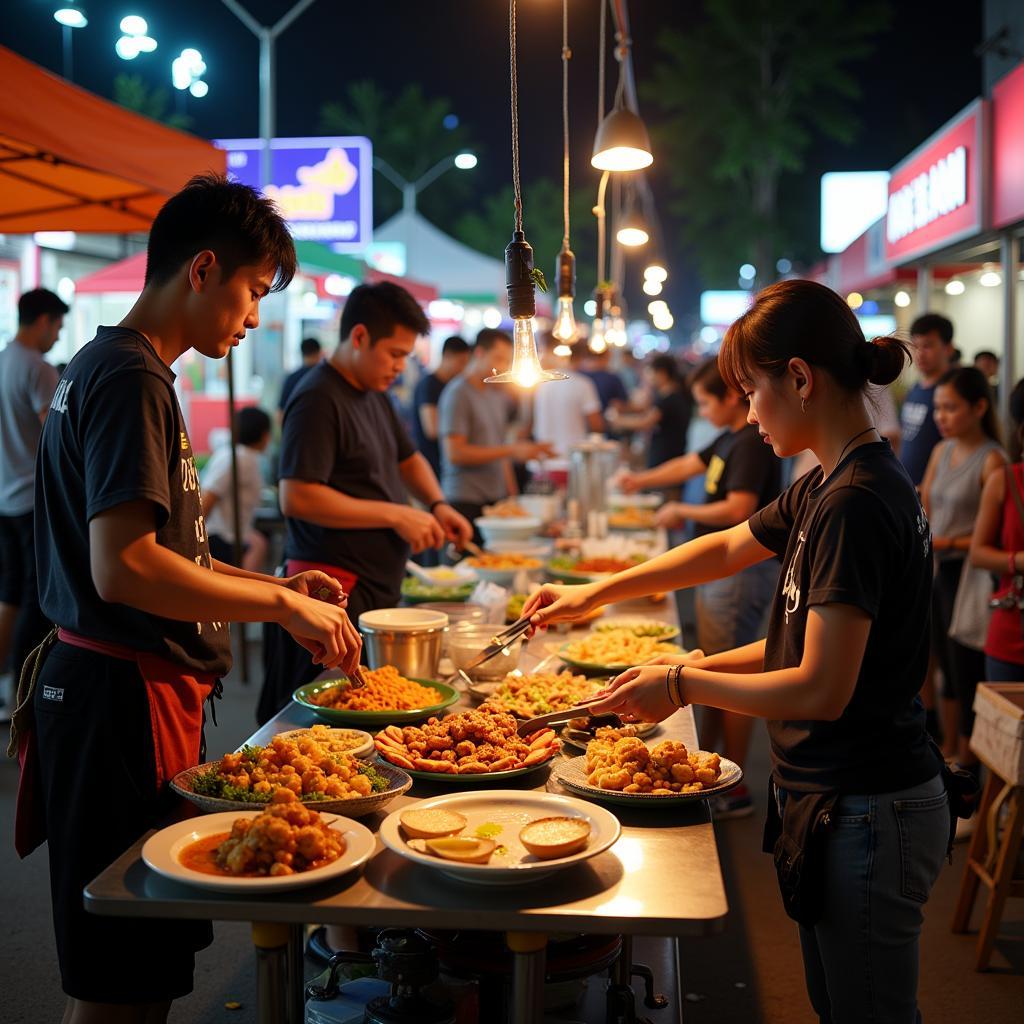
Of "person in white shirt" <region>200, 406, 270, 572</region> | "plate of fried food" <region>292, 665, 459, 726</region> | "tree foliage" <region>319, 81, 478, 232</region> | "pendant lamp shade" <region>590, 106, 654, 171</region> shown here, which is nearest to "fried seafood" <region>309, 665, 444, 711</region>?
"plate of fried food" <region>292, 665, 459, 726</region>

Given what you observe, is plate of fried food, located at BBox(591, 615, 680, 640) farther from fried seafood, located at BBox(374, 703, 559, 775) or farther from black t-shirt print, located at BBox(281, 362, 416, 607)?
fried seafood, located at BBox(374, 703, 559, 775)

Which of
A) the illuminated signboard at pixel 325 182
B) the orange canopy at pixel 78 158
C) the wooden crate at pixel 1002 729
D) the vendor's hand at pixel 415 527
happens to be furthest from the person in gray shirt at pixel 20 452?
the illuminated signboard at pixel 325 182

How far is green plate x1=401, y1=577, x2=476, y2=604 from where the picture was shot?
444 cm

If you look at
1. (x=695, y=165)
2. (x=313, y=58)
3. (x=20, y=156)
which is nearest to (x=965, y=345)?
(x=20, y=156)

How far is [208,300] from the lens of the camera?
7.57 ft

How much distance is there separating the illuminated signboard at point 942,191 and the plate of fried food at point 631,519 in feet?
11.8

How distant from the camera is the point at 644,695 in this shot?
2.22 metres

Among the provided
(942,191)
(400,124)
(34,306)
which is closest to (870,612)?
(34,306)

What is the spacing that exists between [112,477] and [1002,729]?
→ 117 inches

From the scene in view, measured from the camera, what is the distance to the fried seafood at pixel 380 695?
9.25ft

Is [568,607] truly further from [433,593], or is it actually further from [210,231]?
[433,593]

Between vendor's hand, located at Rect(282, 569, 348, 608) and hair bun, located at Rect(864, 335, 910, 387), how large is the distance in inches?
53.1

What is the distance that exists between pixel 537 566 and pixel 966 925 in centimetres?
225

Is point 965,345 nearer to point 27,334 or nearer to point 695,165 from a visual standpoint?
point 27,334
